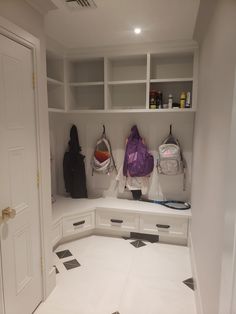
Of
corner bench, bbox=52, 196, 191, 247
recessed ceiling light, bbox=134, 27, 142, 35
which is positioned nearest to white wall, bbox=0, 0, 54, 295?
corner bench, bbox=52, 196, 191, 247

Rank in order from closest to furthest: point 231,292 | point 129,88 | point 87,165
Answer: point 231,292
point 129,88
point 87,165

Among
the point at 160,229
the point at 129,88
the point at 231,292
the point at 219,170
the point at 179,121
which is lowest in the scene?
the point at 160,229

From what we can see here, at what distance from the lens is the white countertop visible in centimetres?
290

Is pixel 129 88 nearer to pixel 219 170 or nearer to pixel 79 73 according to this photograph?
pixel 79 73

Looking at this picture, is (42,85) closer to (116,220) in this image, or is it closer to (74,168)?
(74,168)

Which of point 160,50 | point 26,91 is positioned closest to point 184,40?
point 160,50

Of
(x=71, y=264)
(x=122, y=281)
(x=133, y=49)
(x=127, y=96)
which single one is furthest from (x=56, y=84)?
(x=122, y=281)

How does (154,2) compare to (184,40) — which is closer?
(154,2)

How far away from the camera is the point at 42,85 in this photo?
190 centimetres

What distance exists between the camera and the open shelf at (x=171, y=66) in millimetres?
3020

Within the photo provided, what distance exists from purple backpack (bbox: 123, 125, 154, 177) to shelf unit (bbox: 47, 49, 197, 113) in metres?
0.42

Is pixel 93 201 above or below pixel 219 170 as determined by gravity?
below

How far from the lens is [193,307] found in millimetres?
1938

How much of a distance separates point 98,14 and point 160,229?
2468 mm
